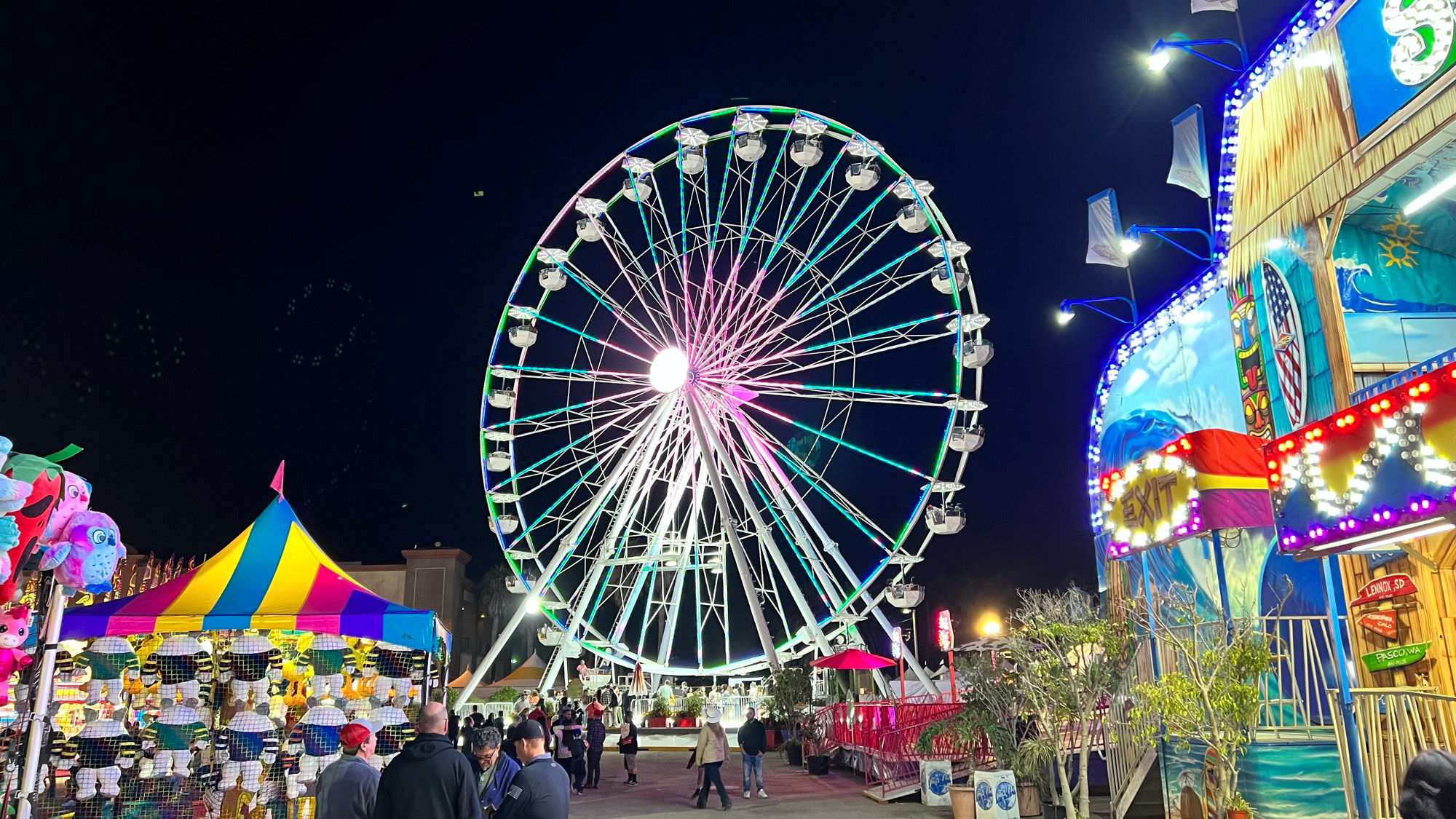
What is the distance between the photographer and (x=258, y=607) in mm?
9820

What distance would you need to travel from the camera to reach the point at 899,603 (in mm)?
20359

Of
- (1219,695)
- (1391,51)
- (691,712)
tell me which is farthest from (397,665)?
(691,712)

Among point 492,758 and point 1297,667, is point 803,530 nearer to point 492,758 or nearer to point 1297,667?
point 1297,667

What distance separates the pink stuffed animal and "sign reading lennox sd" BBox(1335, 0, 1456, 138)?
40.3 ft

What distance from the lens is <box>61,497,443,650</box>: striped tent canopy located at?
9.55m

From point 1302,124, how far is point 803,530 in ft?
39.5

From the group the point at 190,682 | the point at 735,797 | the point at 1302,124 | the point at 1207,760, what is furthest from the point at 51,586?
the point at 1302,124

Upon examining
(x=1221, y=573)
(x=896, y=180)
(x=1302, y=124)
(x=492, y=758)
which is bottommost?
(x=492, y=758)

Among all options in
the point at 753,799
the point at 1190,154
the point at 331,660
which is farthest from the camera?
the point at 753,799

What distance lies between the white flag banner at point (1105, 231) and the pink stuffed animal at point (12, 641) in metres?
14.1

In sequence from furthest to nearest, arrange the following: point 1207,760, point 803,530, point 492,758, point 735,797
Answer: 1. point 803,530
2. point 735,797
3. point 1207,760
4. point 492,758

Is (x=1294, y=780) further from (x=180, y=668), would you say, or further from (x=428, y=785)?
(x=180, y=668)

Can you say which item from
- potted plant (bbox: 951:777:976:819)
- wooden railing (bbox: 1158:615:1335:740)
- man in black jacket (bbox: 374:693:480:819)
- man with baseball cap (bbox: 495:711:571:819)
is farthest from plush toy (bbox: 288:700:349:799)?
wooden railing (bbox: 1158:615:1335:740)

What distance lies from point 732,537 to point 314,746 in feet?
33.1
